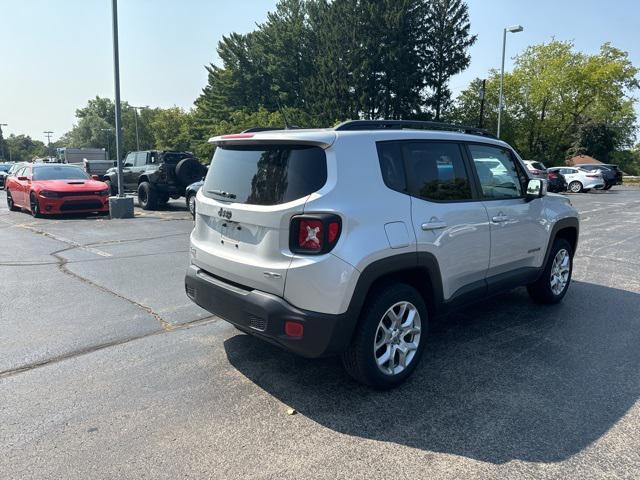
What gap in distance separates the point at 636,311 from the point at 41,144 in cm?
16033

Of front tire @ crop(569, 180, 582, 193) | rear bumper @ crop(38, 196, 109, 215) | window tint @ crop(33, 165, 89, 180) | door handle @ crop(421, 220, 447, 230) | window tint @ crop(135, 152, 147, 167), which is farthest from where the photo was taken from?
front tire @ crop(569, 180, 582, 193)

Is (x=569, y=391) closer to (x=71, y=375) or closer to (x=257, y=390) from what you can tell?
(x=257, y=390)

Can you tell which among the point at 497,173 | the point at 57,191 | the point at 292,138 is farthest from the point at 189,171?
the point at 292,138

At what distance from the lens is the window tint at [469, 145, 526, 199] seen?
4.33m

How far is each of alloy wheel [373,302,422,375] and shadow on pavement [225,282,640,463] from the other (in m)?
0.19

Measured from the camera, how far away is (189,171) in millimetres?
14055

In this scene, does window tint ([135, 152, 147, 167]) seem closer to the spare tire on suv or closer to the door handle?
the spare tire on suv

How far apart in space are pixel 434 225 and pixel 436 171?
1.60 feet

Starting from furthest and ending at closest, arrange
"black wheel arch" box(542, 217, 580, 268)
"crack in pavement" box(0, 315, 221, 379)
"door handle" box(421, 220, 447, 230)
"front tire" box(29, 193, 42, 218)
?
"front tire" box(29, 193, 42, 218) → "black wheel arch" box(542, 217, 580, 268) → "crack in pavement" box(0, 315, 221, 379) → "door handle" box(421, 220, 447, 230)

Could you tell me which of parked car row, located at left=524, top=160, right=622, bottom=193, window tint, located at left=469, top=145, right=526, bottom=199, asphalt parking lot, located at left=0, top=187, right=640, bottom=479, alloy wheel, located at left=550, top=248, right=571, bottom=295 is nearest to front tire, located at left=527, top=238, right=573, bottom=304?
alloy wheel, located at left=550, top=248, right=571, bottom=295

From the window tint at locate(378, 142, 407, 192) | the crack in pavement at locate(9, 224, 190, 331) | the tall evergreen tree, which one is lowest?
the crack in pavement at locate(9, 224, 190, 331)

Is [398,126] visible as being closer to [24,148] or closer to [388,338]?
[388,338]

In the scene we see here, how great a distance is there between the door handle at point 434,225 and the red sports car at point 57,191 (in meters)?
11.6

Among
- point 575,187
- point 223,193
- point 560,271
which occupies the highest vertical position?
point 223,193
